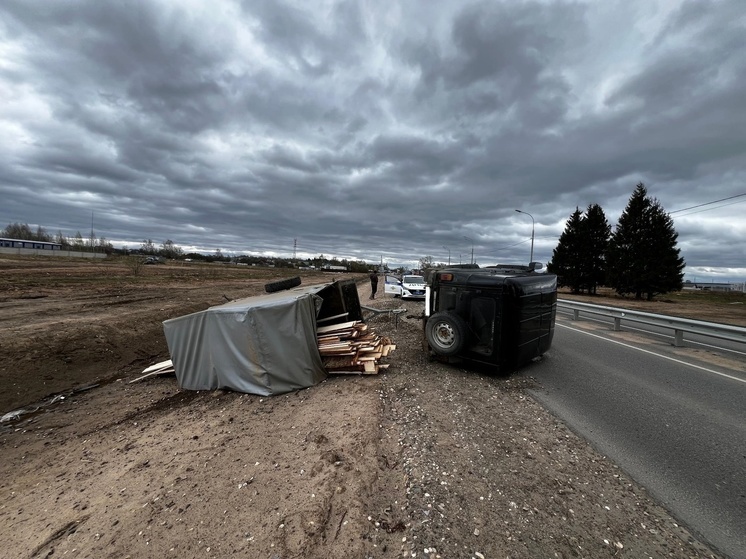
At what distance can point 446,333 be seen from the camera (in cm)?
641

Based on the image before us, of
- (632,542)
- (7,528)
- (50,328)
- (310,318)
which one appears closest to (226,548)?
(7,528)

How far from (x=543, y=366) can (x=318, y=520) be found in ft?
19.3

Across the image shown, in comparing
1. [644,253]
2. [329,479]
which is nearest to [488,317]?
[329,479]

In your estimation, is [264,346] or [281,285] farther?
[281,285]

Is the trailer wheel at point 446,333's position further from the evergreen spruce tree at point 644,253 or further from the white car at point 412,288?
the evergreen spruce tree at point 644,253

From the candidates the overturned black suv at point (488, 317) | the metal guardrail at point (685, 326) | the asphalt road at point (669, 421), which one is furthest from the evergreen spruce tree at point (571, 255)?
the overturned black suv at point (488, 317)

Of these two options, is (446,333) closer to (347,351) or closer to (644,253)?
(347,351)

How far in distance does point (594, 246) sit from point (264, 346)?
1772 inches

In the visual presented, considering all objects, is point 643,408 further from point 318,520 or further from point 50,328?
point 50,328

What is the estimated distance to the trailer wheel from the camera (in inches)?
242

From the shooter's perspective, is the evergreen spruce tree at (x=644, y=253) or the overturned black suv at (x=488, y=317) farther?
the evergreen spruce tree at (x=644, y=253)

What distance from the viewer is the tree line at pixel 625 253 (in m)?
32.7

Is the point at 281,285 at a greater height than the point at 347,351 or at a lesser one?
greater

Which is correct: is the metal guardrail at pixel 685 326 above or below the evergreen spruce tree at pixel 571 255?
below
